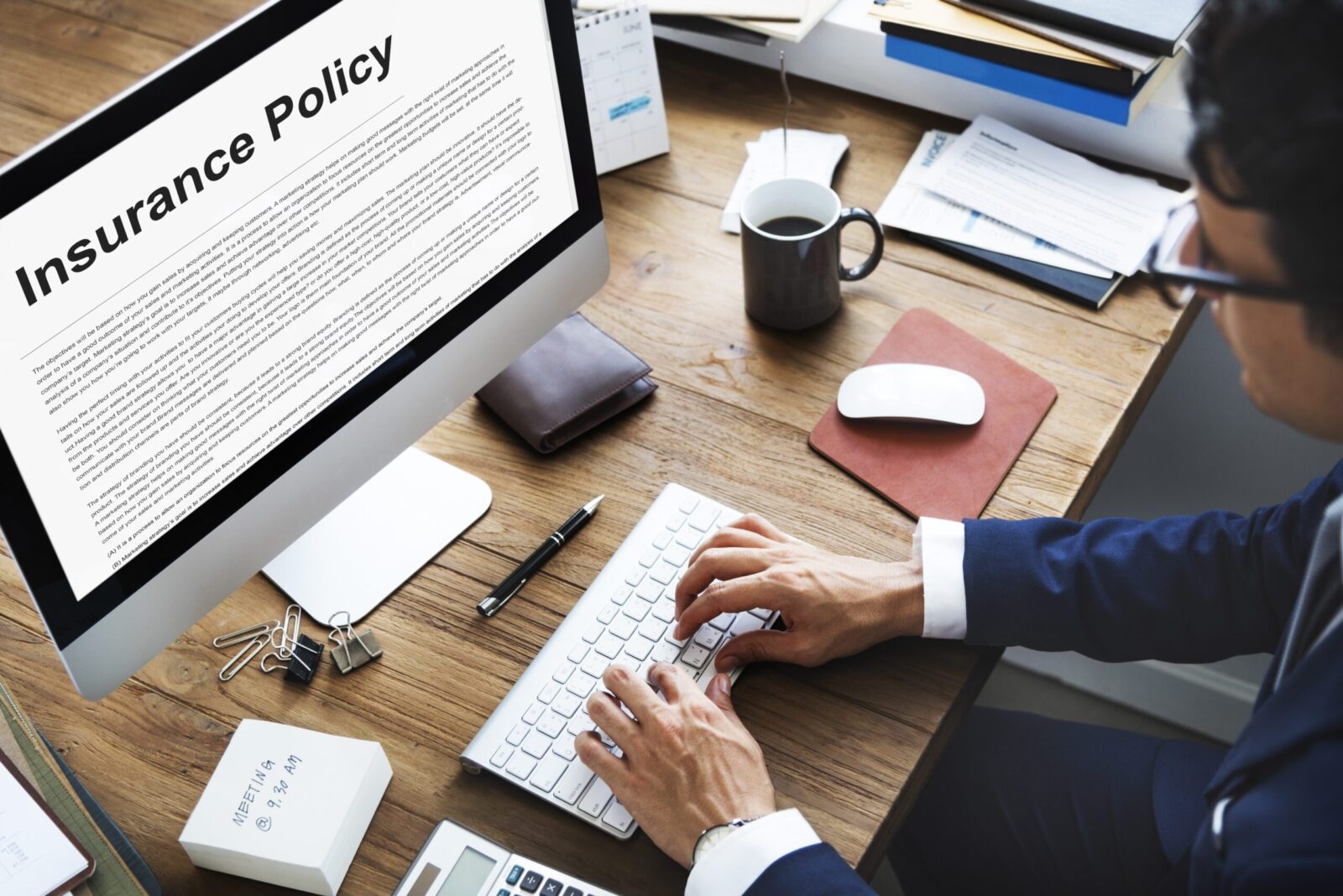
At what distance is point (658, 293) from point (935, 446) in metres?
0.35

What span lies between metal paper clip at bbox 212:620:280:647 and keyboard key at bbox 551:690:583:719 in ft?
0.85

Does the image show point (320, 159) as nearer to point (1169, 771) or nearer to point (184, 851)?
point (184, 851)

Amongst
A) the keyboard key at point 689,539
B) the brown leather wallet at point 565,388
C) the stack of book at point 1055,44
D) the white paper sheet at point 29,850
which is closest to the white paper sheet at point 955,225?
the stack of book at point 1055,44

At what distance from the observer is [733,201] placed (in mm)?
1329

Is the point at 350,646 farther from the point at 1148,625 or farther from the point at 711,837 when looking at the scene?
the point at 1148,625

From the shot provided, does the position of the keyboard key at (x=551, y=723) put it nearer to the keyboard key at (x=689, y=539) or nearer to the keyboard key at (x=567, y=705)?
the keyboard key at (x=567, y=705)

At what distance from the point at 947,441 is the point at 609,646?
0.37 m

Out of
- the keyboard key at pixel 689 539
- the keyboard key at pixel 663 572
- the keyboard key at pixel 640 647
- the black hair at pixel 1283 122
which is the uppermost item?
the black hair at pixel 1283 122

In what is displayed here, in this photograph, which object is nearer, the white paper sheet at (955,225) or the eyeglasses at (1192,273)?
the eyeglasses at (1192,273)

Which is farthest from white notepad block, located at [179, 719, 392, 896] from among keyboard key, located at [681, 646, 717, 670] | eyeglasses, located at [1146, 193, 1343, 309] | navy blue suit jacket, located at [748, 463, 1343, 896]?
eyeglasses, located at [1146, 193, 1343, 309]

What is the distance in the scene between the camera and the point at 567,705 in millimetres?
925

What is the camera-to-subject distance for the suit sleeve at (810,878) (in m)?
0.79

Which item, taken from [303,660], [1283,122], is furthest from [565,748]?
[1283,122]

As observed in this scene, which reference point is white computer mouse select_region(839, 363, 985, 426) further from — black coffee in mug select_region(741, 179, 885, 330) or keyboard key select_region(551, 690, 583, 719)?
keyboard key select_region(551, 690, 583, 719)
